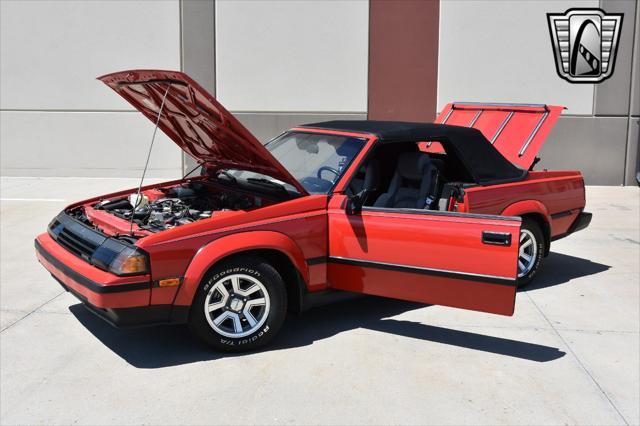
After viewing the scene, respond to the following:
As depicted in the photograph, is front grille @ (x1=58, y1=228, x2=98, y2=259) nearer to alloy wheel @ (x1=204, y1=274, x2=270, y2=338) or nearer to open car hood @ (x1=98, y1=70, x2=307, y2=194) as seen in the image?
alloy wheel @ (x1=204, y1=274, x2=270, y2=338)

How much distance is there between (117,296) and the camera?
14.4 feet

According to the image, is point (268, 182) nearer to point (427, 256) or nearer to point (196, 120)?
point (196, 120)

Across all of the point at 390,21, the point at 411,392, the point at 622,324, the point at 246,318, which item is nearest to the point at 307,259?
the point at 246,318

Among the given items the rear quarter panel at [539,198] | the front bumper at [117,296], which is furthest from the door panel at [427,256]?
the front bumper at [117,296]

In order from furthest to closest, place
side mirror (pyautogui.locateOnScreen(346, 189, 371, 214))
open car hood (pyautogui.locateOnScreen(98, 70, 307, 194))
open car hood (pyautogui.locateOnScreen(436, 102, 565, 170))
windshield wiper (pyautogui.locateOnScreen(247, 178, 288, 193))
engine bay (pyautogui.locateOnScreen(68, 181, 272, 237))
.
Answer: open car hood (pyautogui.locateOnScreen(436, 102, 565, 170)) < windshield wiper (pyautogui.locateOnScreen(247, 178, 288, 193)) < side mirror (pyautogui.locateOnScreen(346, 189, 371, 214)) < engine bay (pyautogui.locateOnScreen(68, 181, 272, 237)) < open car hood (pyautogui.locateOnScreen(98, 70, 307, 194))

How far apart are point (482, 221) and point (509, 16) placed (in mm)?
9628

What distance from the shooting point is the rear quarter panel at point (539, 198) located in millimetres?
6059

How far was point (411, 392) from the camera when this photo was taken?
4.36 metres

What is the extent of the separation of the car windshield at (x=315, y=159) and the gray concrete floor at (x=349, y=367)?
3.77 feet

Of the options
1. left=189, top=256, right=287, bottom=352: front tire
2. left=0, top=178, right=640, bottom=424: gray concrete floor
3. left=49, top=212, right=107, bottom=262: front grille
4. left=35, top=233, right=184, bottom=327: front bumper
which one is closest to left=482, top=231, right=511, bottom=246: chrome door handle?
left=0, top=178, right=640, bottom=424: gray concrete floor

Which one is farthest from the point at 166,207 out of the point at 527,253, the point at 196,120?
the point at 527,253

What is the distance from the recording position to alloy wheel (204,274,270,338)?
4.77 metres

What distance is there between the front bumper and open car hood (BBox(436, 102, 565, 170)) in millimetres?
4072

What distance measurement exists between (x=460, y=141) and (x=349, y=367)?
2.46 meters
